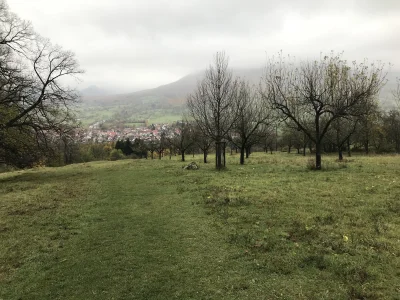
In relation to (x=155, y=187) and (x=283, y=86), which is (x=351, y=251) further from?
(x=283, y=86)

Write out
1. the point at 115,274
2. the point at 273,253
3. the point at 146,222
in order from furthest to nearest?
the point at 146,222
the point at 273,253
the point at 115,274

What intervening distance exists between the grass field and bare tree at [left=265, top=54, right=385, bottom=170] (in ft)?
27.4

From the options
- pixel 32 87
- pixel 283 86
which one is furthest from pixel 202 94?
pixel 32 87

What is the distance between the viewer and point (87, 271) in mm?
8094

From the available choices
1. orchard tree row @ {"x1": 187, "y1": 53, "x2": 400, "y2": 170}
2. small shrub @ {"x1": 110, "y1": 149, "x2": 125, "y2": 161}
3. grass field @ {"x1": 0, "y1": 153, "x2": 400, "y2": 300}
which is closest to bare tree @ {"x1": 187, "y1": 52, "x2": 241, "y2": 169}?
orchard tree row @ {"x1": 187, "y1": 53, "x2": 400, "y2": 170}

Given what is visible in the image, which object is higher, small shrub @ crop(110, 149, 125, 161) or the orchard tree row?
the orchard tree row

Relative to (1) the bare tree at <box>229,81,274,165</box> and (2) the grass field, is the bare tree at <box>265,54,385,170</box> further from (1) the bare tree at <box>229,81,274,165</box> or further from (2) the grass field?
(2) the grass field

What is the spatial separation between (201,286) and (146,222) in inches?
225

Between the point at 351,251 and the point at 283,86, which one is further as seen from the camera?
the point at 283,86

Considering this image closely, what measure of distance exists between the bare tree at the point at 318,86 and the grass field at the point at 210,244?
834 centimetres

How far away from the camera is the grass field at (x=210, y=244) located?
6.91 meters

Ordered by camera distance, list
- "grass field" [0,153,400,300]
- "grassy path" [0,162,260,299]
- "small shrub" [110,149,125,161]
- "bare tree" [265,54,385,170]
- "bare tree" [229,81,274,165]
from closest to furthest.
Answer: "grass field" [0,153,400,300] → "grassy path" [0,162,260,299] → "bare tree" [265,54,385,170] → "bare tree" [229,81,274,165] → "small shrub" [110,149,125,161]

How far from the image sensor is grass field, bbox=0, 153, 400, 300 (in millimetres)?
6906

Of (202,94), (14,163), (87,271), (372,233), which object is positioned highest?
(202,94)
